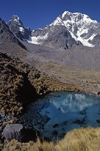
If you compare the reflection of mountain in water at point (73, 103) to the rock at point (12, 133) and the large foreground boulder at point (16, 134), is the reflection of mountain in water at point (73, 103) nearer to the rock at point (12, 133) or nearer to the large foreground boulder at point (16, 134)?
the large foreground boulder at point (16, 134)

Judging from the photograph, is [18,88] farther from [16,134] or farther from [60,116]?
[16,134]

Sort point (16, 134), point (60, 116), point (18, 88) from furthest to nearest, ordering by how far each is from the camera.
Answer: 1. point (18, 88)
2. point (60, 116)
3. point (16, 134)

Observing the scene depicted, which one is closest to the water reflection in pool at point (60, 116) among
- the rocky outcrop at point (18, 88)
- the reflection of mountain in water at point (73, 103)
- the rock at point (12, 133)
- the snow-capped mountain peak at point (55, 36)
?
the reflection of mountain in water at point (73, 103)

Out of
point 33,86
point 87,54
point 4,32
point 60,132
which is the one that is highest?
point 4,32

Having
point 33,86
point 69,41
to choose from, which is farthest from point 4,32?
point 69,41

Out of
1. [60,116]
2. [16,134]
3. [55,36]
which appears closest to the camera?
[16,134]

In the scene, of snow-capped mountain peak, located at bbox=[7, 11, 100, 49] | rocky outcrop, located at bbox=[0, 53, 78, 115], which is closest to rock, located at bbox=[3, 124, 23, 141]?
rocky outcrop, located at bbox=[0, 53, 78, 115]

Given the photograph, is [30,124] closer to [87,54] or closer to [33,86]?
[33,86]

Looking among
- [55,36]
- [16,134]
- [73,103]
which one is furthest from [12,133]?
[55,36]

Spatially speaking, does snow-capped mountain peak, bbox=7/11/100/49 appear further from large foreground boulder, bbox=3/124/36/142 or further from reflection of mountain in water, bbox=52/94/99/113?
large foreground boulder, bbox=3/124/36/142
